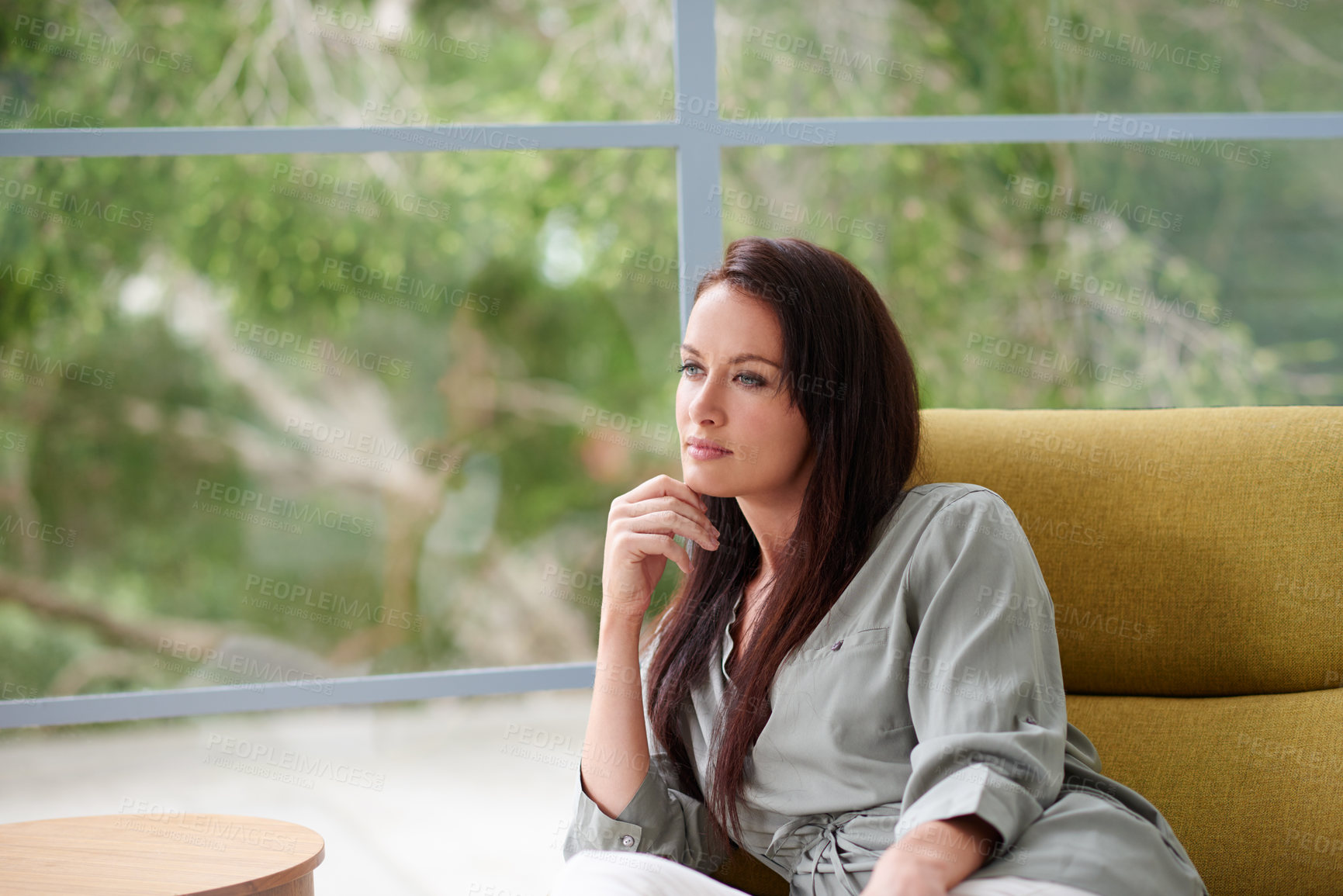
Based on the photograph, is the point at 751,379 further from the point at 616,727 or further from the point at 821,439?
the point at 616,727

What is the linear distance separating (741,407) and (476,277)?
153 cm

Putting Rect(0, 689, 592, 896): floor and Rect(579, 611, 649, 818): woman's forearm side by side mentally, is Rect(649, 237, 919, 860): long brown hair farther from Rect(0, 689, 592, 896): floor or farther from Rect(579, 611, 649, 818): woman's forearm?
Rect(0, 689, 592, 896): floor

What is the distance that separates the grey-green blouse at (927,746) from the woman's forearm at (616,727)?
2 centimetres

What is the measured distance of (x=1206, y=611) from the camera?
1474 millimetres

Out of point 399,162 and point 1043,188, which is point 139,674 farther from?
point 1043,188

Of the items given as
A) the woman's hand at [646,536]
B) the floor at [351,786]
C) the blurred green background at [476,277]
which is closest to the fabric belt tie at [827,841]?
the woman's hand at [646,536]

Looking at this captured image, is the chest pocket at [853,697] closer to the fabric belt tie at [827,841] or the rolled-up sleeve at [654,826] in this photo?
the fabric belt tie at [827,841]

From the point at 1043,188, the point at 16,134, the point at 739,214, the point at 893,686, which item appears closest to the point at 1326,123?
the point at 1043,188

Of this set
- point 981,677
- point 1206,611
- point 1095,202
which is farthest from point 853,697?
point 1095,202

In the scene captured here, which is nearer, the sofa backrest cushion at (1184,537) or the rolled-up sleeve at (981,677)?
the rolled-up sleeve at (981,677)

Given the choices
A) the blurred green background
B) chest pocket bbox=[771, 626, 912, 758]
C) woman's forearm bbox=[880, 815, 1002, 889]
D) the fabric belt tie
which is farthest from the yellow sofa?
the blurred green background

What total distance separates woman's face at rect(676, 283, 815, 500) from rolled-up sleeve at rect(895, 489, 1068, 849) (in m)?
0.22

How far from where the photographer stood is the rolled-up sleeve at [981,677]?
1088 millimetres

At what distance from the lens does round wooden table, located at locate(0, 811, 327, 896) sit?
1.30 metres
